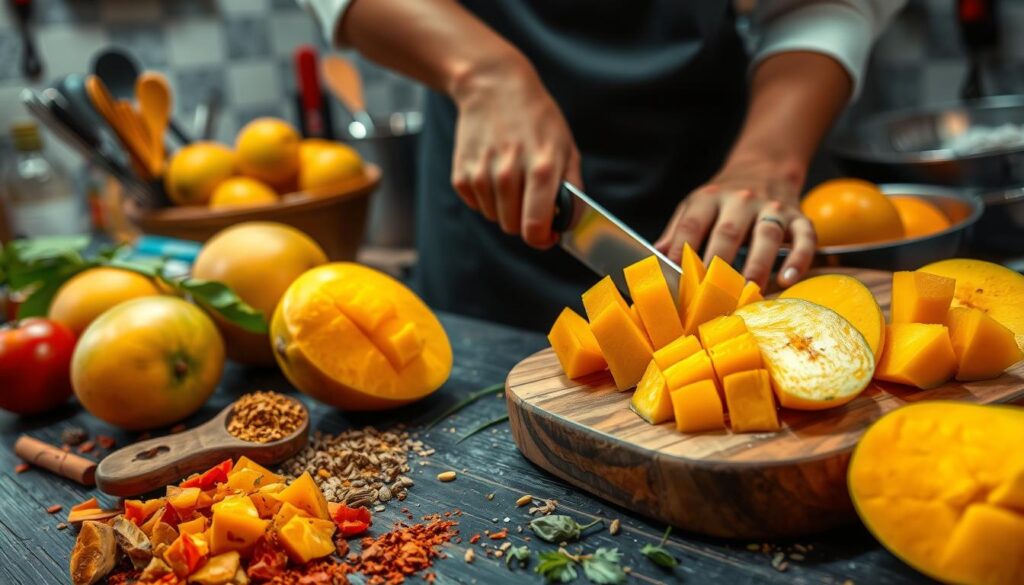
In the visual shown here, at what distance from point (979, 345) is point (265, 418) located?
726mm

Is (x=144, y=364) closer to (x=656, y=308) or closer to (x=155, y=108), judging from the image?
(x=656, y=308)

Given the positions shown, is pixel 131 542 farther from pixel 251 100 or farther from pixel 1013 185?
pixel 251 100

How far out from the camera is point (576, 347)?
908 millimetres

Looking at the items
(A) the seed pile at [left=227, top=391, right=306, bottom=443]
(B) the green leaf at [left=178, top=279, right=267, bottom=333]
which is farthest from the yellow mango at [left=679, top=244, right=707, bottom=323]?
(B) the green leaf at [left=178, top=279, right=267, bottom=333]

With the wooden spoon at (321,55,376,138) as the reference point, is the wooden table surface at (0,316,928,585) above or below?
below

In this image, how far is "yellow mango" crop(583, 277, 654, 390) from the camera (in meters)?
0.88

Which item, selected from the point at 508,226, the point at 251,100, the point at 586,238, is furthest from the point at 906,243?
the point at 251,100

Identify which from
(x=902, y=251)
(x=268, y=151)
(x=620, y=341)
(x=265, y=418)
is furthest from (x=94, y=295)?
(x=902, y=251)

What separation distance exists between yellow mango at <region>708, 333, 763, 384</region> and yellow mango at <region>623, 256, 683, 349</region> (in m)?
0.11

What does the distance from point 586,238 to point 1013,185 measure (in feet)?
2.60

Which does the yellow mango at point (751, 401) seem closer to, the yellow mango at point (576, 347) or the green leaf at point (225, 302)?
the yellow mango at point (576, 347)

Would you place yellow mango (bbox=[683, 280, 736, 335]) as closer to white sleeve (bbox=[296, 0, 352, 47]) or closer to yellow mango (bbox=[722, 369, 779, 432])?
yellow mango (bbox=[722, 369, 779, 432])

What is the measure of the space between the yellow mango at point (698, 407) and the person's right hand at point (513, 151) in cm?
42

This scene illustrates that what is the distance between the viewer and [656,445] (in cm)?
78
